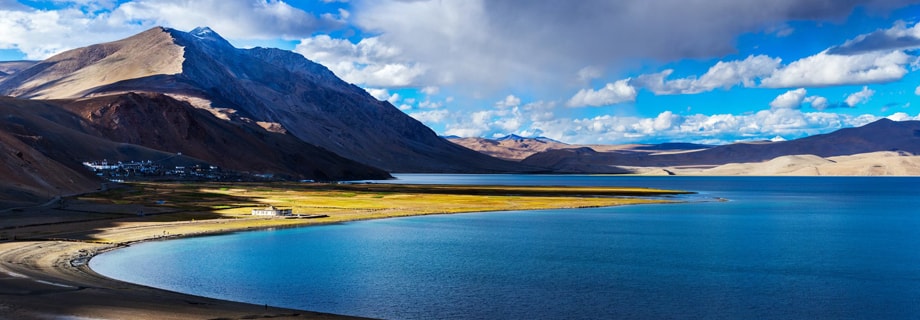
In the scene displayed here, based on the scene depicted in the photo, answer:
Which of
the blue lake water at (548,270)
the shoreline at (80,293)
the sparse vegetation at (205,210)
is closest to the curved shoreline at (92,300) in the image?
the shoreline at (80,293)

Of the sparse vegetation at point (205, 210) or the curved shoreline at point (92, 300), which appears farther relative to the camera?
the sparse vegetation at point (205, 210)

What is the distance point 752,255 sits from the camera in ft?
213

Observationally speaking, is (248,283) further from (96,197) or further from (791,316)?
(96,197)

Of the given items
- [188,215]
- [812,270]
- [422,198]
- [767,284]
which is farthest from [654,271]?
[422,198]

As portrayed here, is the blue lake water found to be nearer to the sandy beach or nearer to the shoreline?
the shoreline

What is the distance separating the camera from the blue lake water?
1598 inches

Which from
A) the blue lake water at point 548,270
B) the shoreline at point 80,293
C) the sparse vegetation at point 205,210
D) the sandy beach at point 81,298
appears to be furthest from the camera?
the sparse vegetation at point 205,210

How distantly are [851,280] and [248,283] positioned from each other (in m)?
39.9

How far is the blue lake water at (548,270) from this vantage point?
133 feet

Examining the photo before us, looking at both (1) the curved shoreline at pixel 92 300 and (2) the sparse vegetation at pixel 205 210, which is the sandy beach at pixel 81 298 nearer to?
Answer: (1) the curved shoreline at pixel 92 300

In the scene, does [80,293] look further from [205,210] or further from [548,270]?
[205,210]

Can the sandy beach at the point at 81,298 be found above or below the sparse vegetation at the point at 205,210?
below

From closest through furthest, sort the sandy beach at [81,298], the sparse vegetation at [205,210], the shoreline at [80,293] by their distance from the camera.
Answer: the sandy beach at [81,298] < the shoreline at [80,293] < the sparse vegetation at [205,210]

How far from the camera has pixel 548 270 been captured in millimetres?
54250
